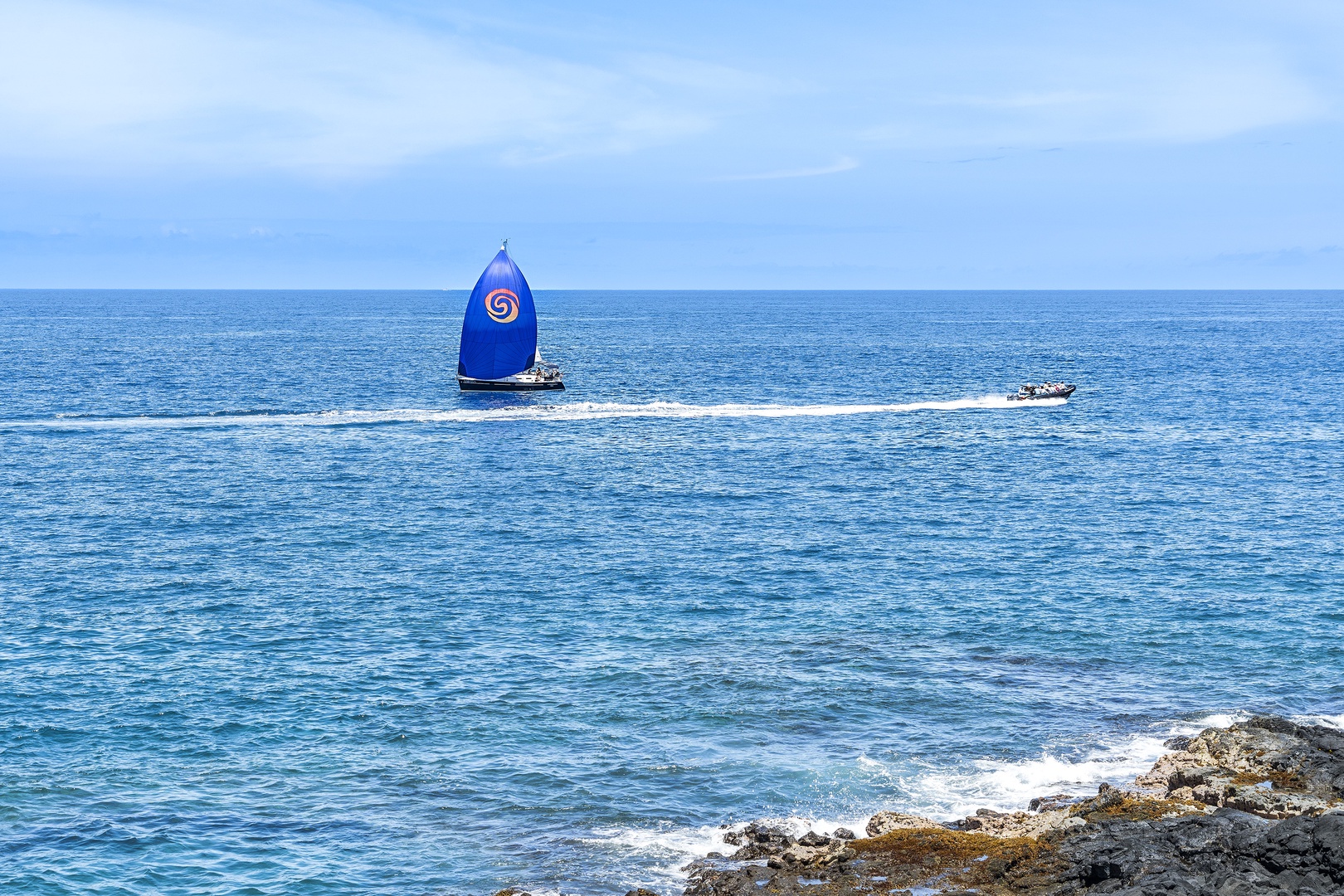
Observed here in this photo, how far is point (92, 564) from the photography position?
6084cm

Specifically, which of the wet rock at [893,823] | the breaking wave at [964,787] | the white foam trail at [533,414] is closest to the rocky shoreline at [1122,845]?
the wet rock at [893,823]

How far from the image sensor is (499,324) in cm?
13238

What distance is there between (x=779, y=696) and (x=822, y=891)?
589 inches

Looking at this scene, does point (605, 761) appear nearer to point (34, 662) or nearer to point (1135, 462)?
point (34, 662)

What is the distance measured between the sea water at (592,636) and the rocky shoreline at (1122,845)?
1917 mm

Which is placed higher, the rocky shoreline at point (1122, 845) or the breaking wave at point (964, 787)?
the rocky shoreline at point (1122, 845)

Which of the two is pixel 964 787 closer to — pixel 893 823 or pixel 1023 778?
pixel 1023 778

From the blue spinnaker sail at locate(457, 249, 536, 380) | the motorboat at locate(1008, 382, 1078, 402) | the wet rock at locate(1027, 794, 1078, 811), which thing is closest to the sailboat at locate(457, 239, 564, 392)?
the blue spinnaker sail at locate(457, 249, 536, 380)

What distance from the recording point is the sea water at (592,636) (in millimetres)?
35125

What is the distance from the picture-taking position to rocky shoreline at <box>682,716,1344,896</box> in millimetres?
27094

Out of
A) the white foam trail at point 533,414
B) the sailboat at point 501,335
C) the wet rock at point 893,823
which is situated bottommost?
the wet rock at point 893,823

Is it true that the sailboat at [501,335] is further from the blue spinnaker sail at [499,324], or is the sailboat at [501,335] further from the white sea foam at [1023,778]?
the white sea foam at [1023,778]

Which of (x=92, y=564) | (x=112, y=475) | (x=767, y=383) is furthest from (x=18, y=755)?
(x=767, y=383)

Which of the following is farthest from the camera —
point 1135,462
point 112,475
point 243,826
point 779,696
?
point 1135,462
